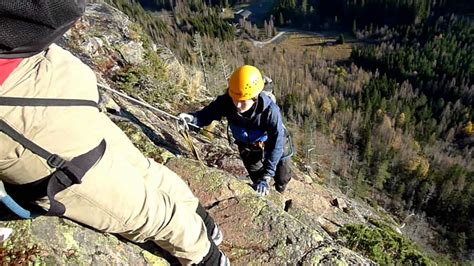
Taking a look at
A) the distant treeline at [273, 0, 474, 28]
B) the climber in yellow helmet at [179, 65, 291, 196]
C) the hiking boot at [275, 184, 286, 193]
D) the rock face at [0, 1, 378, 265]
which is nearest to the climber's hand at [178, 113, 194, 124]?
the climber in yellow helmet at [179, 65, 291, 196]

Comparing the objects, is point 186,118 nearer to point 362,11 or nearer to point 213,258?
point 213,258

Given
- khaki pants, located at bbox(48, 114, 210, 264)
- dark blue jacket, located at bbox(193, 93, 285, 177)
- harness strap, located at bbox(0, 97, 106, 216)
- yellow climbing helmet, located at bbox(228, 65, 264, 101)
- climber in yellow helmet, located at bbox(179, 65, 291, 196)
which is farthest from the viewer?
dark blue jacket, located at bbox(193, 93, 285, 177)

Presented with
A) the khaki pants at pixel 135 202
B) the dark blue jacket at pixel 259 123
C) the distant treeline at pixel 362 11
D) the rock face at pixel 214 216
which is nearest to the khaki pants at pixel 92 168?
the khaki pants at pixel 135 202

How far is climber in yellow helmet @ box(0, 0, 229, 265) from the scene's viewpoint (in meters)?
2.38

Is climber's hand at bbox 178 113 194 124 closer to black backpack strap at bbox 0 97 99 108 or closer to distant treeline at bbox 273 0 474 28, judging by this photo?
black backpack strap at bbox 0 97 99 108

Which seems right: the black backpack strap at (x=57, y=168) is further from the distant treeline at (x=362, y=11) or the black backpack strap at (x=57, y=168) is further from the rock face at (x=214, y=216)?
the distant treeline at (x=362, y=11)

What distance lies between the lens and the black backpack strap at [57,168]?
256 cm

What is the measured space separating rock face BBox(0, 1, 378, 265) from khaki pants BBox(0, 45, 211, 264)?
477 mm

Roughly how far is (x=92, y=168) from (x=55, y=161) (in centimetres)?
28

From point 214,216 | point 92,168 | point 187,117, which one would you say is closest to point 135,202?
point 92,168

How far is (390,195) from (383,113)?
19176mm

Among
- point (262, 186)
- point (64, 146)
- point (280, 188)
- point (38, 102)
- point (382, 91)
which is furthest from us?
point (382, 91)

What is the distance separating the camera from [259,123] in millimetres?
6078

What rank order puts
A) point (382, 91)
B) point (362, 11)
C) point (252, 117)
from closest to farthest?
point (252, 117) < point (382, 91) < point (362, 11)
